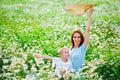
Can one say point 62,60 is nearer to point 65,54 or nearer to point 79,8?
point 65,54

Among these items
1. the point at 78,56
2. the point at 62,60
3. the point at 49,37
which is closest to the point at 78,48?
the point at 78,56

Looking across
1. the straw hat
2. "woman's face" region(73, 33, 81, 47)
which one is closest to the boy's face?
"woman's face" region(73, 33, 81, 47)

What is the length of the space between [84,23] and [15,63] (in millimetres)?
749

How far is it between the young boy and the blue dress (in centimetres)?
4

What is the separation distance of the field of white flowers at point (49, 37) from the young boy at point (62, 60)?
0.04 m

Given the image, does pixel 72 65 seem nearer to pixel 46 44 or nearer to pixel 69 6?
pixel 46 44

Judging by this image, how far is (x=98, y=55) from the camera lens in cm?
371

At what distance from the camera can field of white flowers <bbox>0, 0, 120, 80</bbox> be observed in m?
3.65

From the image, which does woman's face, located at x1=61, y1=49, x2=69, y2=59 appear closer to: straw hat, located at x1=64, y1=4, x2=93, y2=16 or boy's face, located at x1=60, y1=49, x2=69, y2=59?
boy's face, located at x1=60, y1=49, x2=69, y2=59

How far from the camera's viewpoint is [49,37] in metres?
3.85

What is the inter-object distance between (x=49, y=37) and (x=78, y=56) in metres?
0.35

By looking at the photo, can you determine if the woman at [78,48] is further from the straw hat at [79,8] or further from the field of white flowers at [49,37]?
the straw hat at [79,8]

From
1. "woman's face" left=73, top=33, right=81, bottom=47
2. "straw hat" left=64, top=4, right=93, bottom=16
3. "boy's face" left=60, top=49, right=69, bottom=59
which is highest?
"straw hat" left=64, top=4, right=93, bottom=16

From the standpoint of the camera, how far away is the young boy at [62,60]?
144 inches
